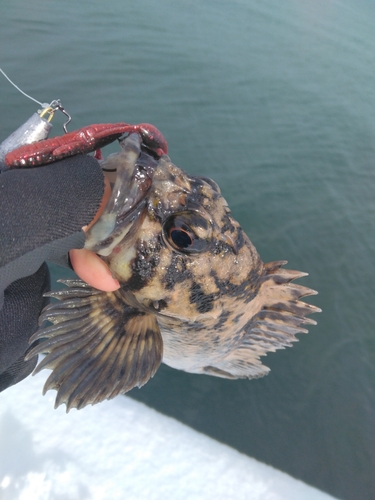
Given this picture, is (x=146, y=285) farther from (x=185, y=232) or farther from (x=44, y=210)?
(x=44, y=210)

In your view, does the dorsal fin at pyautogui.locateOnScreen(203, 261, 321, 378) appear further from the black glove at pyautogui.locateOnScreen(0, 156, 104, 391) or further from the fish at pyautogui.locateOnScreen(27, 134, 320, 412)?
the black glove at pyautogui.locateOnScreen(0, 156, 104, 391)

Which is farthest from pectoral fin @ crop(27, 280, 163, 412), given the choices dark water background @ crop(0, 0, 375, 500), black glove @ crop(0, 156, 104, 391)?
dark water background @ crop(0, 0, 375, 500)

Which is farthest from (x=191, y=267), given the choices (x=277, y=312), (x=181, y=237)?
(x=277, y=312)

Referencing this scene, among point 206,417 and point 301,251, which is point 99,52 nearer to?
point 301,251

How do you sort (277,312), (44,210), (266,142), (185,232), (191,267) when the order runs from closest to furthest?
(44,210) → (185,232) → (191,267) → (277,312) → (266,142)

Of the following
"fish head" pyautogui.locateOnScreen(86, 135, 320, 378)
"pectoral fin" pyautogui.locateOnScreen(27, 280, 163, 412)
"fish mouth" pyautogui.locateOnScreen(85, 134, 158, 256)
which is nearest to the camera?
"fish mouth" pyautogui.locateOnScreen(85, 134, 158, 256)

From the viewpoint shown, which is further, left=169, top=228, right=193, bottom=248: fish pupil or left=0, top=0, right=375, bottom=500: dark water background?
left=0, top=0, right=375, bottom=500: dark water background

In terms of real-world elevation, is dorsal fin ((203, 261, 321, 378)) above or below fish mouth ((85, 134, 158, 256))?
below

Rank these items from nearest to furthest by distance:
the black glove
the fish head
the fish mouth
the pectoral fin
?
the black glove
the fish mouth
the fish head
the pectoral fin
